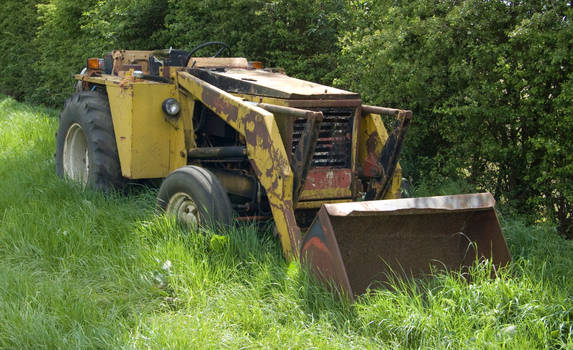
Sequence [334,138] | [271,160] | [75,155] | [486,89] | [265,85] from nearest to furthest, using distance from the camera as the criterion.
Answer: [271,160] < [334,138] < [265,85] < [486,89] < [75,155]

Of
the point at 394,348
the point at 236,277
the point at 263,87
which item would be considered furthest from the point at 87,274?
the point at 394,348

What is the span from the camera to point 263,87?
514cm

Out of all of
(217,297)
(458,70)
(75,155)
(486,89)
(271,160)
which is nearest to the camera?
(217,297)

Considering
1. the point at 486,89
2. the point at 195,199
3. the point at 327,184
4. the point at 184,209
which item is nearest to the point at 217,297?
the point at 195,199

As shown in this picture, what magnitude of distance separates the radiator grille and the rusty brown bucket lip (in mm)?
989

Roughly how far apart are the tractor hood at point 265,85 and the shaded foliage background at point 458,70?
1.81 metres

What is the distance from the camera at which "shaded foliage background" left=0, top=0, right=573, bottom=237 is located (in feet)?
19.7

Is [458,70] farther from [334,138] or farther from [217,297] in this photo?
[217,297]

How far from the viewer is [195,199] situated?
477 centimetres

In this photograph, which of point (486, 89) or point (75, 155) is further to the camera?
point (75, 155)

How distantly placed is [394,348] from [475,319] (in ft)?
1.75

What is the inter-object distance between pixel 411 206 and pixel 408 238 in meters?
0.42

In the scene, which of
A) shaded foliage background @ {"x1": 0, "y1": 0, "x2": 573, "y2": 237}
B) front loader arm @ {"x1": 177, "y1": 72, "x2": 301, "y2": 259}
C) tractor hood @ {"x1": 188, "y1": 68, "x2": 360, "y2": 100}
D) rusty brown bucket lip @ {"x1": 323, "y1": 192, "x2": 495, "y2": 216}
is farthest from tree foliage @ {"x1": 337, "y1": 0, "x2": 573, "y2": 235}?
front loader arm @ {"x1": 177, "y1": 72, "x2": 301, "y2": 259}

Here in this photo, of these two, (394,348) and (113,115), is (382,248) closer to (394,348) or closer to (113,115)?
(394,348)
